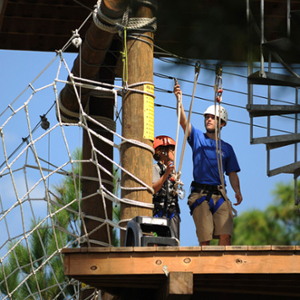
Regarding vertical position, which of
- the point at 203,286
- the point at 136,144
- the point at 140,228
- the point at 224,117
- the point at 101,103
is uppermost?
the point at 101,103

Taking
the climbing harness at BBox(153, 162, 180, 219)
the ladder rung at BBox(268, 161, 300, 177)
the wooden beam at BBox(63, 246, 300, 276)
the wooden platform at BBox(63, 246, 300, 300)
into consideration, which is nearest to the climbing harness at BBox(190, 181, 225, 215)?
the climbing harness at BBox(153, 162, 180, 219)

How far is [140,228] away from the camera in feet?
12.6

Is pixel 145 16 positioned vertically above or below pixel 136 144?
below

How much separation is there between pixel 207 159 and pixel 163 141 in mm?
362

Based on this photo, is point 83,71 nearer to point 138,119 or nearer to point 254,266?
point 138,119

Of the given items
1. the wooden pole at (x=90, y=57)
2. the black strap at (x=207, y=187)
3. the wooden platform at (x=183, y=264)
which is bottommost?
the wooden platform at (x=183, y=264)

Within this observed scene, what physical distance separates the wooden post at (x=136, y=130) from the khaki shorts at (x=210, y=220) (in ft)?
1.40

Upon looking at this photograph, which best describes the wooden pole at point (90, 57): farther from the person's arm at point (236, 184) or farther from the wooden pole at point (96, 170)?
the person's arm at point (236, 184)

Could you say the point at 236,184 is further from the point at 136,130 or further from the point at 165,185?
the point at 136,130

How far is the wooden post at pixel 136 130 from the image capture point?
15.0 feet

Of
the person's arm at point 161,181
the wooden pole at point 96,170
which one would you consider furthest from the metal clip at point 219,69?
the wooden pole at point 96,170

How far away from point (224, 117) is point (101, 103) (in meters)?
1.42

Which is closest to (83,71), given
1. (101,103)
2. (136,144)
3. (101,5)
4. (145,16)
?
(101,103)

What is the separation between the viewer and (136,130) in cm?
467
